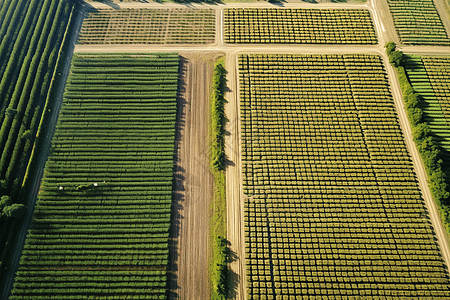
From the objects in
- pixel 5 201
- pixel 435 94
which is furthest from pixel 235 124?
pixel 435 94

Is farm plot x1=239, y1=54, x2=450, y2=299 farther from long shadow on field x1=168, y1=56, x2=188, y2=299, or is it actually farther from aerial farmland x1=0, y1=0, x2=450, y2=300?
long shadow on field x1=168, y1=56, x2=188, y2=299

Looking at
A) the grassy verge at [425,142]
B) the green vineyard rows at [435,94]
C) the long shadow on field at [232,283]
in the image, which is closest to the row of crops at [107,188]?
the long shadow on field at [232,283]

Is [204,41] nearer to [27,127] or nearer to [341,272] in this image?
[27,127]

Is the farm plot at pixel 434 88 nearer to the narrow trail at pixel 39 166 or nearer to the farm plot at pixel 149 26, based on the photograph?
the farm plot at pixel 149 26

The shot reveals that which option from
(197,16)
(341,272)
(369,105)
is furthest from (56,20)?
(341,272)

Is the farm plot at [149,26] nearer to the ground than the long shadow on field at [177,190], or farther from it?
farther from it

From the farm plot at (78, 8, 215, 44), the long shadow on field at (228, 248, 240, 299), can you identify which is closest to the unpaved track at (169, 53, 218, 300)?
the long shadow on field at (228, 248, 240, 299)
